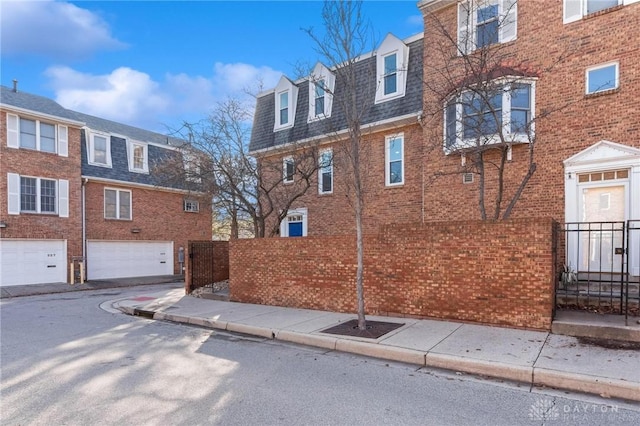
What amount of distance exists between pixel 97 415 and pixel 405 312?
5911mm

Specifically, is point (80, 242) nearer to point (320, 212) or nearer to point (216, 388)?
point (320, 212)

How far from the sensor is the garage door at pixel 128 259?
2012cm

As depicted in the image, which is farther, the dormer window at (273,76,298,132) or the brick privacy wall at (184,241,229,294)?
the dormer window at (273,76,298,132)

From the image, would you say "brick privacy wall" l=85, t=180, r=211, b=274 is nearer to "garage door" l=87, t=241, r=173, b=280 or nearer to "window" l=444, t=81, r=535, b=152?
"garage door" l=87, t=241, r=173, b=280

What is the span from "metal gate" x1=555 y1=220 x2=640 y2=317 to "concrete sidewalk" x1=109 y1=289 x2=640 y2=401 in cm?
178

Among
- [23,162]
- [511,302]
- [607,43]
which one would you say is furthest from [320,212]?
[23,162]

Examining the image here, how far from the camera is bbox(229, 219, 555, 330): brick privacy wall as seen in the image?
686 centimetres

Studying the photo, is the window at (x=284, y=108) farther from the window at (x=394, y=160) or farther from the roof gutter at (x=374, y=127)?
the window at (x=394, y=160)

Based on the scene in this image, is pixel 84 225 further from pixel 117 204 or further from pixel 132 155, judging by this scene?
pixel 132 155

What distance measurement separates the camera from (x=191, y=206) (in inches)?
995

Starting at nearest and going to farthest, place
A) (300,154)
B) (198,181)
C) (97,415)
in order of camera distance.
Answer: (97,415) → (300,154) → (198,181)

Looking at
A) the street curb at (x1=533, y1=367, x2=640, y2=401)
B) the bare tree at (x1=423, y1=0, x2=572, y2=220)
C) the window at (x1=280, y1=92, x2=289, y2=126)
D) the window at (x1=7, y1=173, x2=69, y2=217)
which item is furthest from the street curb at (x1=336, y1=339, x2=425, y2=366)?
the window at (x1=7, y1=173, x2=69, y2=217)

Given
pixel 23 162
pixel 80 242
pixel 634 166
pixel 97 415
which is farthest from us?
pixel 80 242

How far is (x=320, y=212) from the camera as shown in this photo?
50.2ft
